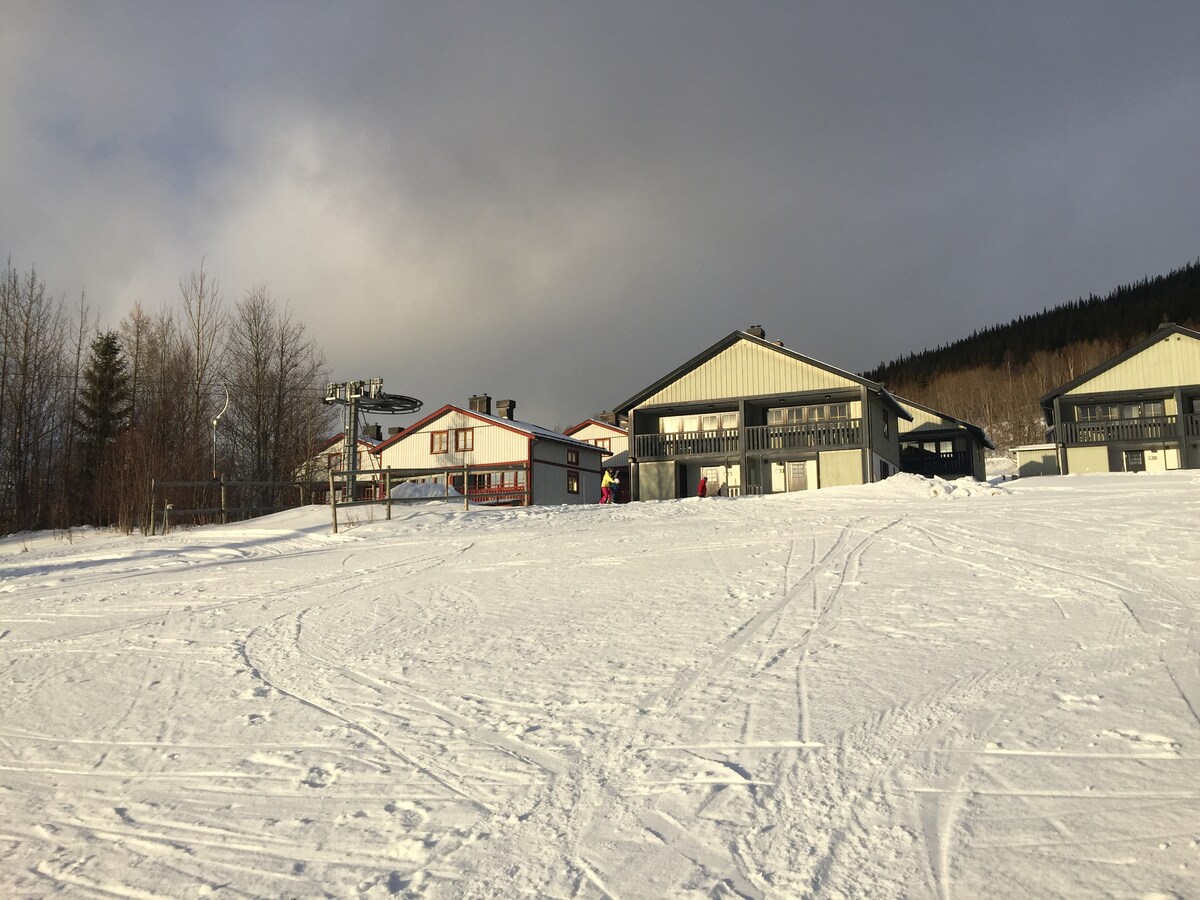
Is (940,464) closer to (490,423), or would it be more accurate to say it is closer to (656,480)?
(656,480)

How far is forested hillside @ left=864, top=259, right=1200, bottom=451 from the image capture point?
86569 millimetres

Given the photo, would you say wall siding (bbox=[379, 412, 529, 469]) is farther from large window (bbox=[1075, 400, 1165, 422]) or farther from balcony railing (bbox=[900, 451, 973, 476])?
large window (bbox=[1075, 400, 1165, 422])

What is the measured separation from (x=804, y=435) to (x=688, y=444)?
4.83 m

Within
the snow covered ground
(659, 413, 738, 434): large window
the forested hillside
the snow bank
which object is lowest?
the snow covered ground

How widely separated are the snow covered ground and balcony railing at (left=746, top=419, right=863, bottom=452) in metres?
20.4

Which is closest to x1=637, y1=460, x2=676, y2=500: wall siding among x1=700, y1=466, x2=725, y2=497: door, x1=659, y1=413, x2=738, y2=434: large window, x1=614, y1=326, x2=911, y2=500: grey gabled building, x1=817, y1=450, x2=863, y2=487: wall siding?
x1=614, y1=326, x2=911, y2=500: grey gabled building

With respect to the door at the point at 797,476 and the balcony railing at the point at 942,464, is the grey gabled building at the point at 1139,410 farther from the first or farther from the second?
the door at the point at 797,476

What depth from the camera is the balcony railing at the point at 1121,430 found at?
35500mm

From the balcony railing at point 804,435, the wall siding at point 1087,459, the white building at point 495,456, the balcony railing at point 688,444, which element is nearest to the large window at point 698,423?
the balcony railing at point 688,444

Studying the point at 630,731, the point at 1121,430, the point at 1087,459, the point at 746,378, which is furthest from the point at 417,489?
the point at 630,731

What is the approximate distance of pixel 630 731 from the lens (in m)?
5.48

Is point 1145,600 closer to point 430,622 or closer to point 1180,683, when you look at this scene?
point 1180,683

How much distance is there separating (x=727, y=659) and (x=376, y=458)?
140ft

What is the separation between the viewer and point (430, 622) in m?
9.13
